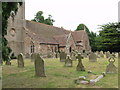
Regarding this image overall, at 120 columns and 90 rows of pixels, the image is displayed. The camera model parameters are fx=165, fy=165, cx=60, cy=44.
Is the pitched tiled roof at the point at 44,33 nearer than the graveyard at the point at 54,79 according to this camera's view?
No

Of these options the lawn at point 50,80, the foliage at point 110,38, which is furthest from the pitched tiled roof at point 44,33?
→ the lawn at point 50,80

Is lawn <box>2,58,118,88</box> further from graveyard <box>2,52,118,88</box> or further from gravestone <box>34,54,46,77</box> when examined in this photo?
gravestone <box>34,54,46,77</box>

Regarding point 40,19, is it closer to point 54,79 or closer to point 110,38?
point 110,38

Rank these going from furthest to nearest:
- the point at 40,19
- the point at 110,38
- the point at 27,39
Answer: the point at 40,19
the point at 110,38
the point at 27,39

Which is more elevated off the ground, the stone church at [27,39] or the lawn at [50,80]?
the stone church at [27,39]

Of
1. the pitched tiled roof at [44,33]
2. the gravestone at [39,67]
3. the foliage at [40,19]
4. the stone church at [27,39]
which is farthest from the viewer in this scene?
the foliage at [40,19]

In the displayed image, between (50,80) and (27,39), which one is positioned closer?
(50,80)

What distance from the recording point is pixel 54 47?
37062 mm

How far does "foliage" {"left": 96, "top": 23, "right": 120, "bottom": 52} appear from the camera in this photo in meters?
41.4

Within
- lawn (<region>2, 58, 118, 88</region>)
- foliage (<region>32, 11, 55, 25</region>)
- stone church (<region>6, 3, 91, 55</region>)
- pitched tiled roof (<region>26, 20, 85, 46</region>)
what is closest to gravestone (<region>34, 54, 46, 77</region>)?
lawn (<region>2, 58, 118, 88</region>)

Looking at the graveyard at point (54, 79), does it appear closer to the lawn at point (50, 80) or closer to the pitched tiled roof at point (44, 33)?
the lawn at point (50, 80)

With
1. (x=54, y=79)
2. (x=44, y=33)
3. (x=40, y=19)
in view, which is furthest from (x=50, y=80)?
(x=40, y=19)

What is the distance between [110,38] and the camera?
42.6 m

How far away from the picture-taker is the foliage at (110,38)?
41.4 metres
